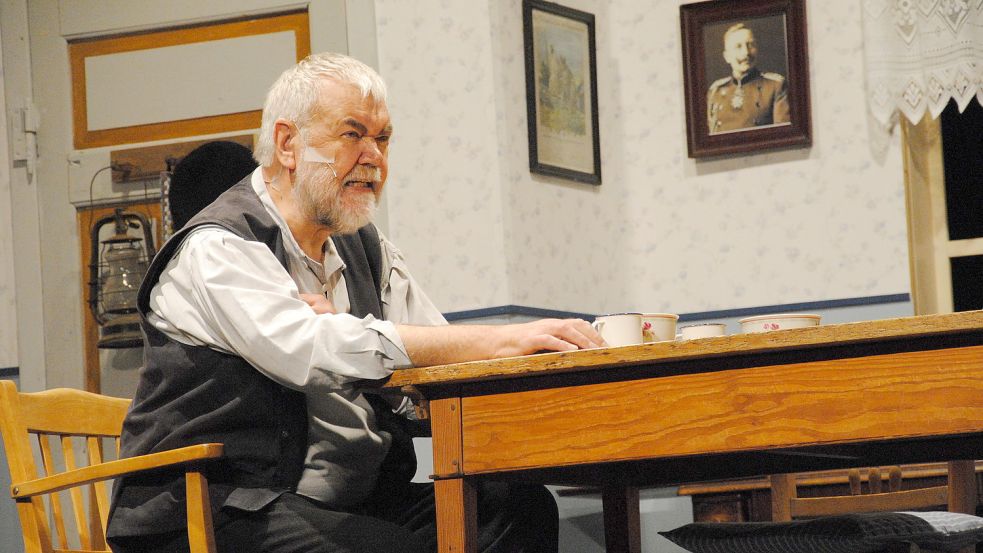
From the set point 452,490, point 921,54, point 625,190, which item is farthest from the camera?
point 625,190

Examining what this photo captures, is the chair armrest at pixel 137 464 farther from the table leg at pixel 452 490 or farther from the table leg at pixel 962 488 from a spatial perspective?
the table leg at pixel 962 488

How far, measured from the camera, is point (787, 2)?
173 inches

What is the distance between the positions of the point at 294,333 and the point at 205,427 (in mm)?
224

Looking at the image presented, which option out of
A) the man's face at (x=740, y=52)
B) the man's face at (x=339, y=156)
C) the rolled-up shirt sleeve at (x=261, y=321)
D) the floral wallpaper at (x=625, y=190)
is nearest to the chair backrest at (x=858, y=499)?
the floral wallpaper at (x=625, y=190)

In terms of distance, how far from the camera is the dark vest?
185cm

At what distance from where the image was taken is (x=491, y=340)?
1792 mm

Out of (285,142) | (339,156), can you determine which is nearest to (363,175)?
(339,156)

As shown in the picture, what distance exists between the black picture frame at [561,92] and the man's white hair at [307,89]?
1957 millimetres

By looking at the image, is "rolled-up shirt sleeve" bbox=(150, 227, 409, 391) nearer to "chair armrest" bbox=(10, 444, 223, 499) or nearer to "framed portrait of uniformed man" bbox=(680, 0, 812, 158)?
"chair armrest" bbox=(10, 444, 223, 499)

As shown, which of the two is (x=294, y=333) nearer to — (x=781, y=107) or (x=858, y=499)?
(x=858, y=499)

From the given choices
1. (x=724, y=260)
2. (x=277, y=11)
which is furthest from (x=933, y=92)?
(x=277, y=11)

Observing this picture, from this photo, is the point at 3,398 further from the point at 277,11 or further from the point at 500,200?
the point at 277,11

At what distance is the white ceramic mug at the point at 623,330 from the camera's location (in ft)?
5.78

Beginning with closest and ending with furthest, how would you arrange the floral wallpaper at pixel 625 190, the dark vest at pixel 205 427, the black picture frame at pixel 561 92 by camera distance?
the dark vest at pixel 205 427 → the floral wallpaper at pixel 625 190 → the black picture frame at pixel 561 92
